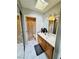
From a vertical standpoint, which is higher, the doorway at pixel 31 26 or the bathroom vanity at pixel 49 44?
the doorway at pixel 31 26

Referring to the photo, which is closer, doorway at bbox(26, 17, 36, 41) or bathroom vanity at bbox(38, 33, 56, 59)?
bathroom vanity at bbox(38, 33, 56, 59)

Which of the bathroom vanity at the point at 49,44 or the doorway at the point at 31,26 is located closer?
the bathroom vanity at the point at 49,44

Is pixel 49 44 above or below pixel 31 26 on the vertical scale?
below

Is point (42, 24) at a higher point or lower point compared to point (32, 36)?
higher

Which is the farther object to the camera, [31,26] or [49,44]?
[31,26]

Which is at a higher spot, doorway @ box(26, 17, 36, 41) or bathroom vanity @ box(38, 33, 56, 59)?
doorway @ box(26, 17, 36, 41)
